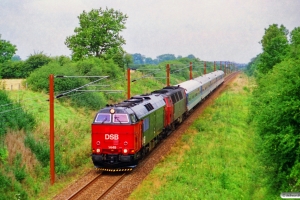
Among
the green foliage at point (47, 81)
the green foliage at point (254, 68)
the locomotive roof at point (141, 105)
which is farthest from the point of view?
the green foliage at point (254, 68)

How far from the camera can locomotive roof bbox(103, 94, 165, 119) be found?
22.3m

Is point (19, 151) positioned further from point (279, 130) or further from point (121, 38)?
point (121, 38)

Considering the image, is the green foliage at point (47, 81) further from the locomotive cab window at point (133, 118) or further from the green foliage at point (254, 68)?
the green foliage at point (254, 68)

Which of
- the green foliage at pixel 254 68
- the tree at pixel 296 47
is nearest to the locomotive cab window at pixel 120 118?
the tree at pixel 296 47

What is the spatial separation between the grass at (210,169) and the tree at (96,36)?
2716 cm

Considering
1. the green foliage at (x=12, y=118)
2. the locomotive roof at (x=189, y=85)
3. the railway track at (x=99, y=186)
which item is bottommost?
the railway track at (x=99, y=186)

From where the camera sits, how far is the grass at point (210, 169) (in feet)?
60.7

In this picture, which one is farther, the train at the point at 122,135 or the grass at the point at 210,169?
the train at the point at 122,135

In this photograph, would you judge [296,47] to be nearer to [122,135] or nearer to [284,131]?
[122,135]

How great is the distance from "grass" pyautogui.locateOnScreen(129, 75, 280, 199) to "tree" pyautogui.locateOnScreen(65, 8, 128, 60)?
89.1 ft

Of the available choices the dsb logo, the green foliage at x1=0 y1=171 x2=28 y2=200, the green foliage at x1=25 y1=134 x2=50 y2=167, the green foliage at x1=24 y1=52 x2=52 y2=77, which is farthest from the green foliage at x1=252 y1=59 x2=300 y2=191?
the green foliage at x1=24 y1=52 x2=52 y2=77

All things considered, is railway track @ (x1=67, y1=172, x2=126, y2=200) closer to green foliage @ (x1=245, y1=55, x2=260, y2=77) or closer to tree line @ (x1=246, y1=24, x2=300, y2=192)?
tree line @ (x1=246, y1=24, x2=300, y2=192)

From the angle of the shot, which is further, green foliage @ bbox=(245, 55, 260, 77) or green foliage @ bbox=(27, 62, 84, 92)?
green foliage @ bbox=(245, 55, 260, 77)

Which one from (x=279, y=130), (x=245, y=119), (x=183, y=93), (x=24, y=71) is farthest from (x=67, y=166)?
(x=24, y=71)
